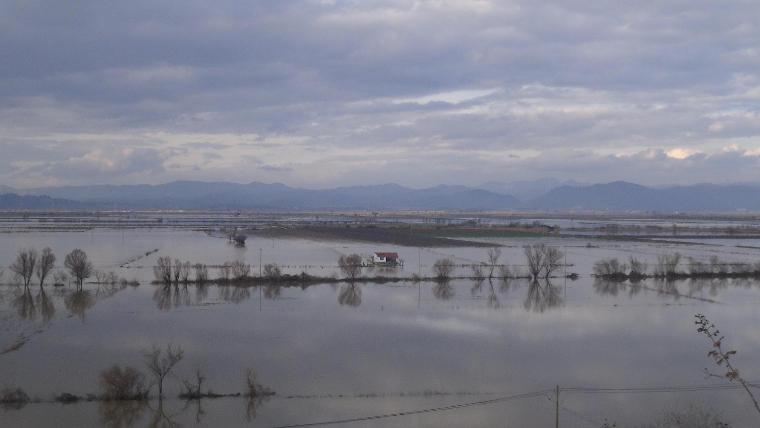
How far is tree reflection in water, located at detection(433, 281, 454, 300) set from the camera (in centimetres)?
1588

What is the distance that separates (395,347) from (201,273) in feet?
28.0

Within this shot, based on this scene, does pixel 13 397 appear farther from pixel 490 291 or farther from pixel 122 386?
pixel 490 291

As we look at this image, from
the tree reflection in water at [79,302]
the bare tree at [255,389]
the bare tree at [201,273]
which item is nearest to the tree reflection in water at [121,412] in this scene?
the bare tree at [255,389]

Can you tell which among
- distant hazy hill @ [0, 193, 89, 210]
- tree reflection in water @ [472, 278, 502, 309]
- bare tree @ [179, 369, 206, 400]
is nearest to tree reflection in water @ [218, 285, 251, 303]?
tree reflection in water @ [472, 278, 502, 309]

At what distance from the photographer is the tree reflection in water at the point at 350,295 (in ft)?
49.3

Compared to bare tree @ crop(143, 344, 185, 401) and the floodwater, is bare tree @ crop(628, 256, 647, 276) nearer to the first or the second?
the floodwater

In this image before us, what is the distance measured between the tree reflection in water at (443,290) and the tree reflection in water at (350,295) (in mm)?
1723

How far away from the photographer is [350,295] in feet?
52.5

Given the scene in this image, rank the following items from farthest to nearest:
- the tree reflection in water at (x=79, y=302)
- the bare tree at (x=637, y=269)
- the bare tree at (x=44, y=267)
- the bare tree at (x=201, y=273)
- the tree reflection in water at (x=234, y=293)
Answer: the bare tree at (x=637, y=269)
the bare tree at (x=201, y=273)
the bare tree at (x=44, y=267)
the tree reflection in water at (x=234, y=293)
the tree reflection in water at (x=79, y=302)

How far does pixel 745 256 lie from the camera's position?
2516cm

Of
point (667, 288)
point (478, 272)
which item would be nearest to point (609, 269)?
point (667, 288)

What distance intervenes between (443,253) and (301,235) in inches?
466

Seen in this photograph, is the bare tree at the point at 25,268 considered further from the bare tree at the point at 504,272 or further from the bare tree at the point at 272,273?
the bare tree at the point at 504,272

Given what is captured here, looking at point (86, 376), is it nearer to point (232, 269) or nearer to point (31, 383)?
point (31, 383)
